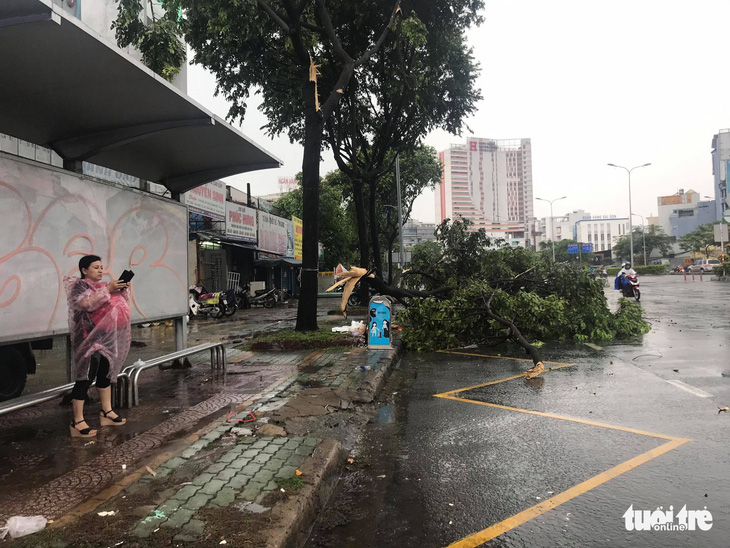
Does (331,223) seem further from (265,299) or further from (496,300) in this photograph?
(496,300)

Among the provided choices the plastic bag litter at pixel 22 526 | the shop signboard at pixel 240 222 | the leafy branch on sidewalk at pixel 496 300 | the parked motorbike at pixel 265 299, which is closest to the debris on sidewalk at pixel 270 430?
the plastic bag litter at pixel 22 526

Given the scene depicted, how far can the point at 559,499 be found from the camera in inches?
134

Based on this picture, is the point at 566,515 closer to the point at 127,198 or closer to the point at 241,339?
the point at 127,198

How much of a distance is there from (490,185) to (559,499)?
129245 millimetres

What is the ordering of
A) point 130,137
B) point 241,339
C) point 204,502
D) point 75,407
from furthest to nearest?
point 241,339
point 130,137
point 75,407
point 204,502

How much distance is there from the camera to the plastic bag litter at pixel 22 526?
2.79 m

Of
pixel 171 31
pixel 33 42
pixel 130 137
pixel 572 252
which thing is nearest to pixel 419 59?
pixel 171 31

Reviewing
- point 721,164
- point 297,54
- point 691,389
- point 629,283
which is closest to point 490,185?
point 721,164

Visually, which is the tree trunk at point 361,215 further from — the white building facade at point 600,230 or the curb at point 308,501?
the white building facade at point 600,230

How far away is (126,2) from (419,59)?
29.8 feet

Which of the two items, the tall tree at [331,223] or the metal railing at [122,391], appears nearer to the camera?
the metal railing at [122,391]

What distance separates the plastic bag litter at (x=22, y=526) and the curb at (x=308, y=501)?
130 centimetres

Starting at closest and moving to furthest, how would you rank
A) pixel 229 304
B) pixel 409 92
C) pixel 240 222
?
pixel 409 92 < pixel 229 304 < pixel 240 222

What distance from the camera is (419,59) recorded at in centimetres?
1580
